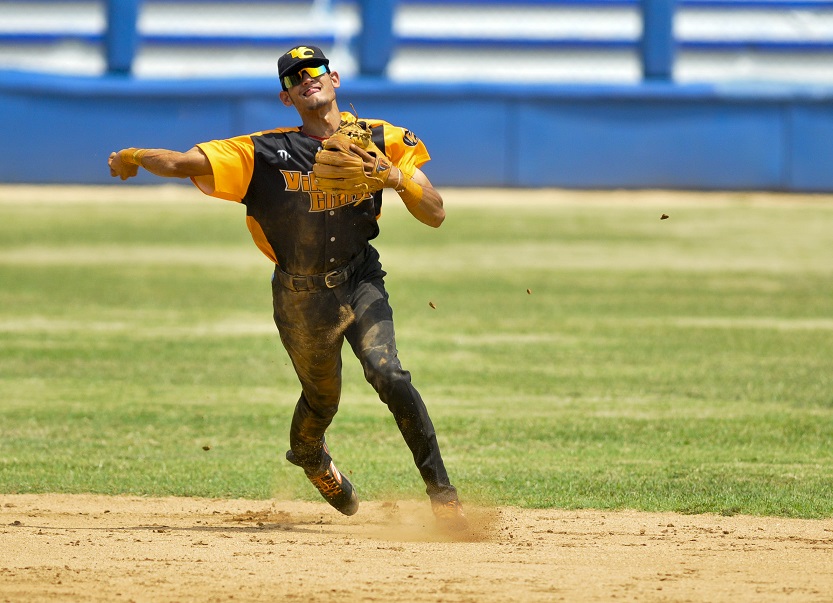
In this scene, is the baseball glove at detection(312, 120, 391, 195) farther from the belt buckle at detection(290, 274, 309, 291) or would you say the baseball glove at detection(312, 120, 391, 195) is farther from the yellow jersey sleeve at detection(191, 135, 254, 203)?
the belt buckle at detection(290, 274, 309, 291)

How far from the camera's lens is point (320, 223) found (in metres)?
6.72

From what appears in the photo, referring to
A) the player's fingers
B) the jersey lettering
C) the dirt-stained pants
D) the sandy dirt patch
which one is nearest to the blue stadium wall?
the sandy dirt patch

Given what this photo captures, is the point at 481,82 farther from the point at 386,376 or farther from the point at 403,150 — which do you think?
the point at 386,376

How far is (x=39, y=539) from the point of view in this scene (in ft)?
21.8

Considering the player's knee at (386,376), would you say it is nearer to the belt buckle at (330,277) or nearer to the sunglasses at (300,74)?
the belt buckle at (330,277)

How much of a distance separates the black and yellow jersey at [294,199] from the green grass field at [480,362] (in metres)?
1.80

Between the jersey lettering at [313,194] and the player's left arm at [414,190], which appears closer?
the player's left arm at [414,190]

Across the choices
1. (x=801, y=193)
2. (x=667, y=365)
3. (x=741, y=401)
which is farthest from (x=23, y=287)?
(x=801, y=193)

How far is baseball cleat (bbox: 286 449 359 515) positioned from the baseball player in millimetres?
442

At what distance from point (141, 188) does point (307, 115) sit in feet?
66.0

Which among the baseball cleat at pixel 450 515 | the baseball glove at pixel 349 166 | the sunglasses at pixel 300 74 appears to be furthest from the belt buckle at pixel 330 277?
the baseball cleat at pixel 450 515

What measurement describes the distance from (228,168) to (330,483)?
1753 mm

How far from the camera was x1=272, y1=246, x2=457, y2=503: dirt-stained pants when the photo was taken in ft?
21.6

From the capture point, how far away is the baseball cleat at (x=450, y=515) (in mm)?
6632
